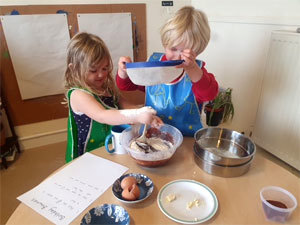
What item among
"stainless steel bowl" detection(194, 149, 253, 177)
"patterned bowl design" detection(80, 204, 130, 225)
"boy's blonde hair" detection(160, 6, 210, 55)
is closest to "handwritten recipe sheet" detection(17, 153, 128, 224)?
"patterned bowl design" detection(80, 204, 130, 225)

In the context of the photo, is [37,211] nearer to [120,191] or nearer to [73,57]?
[120,191]

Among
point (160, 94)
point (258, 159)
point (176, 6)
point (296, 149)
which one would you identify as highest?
point (176, 6)

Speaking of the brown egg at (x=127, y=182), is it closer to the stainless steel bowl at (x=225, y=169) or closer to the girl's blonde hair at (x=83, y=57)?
the stainless steel bowl at (x=225, y=169)

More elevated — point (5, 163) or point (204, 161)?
point (204, 161)

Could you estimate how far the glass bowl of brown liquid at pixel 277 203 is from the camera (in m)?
0.62

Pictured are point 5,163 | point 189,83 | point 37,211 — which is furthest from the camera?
point 5,163

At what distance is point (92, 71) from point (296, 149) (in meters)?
1.41

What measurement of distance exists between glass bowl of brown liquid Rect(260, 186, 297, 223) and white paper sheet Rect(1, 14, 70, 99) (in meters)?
1.85

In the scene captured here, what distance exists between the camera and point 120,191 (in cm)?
70

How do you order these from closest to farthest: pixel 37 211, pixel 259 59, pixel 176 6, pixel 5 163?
pixel 37 211
pixel 259 59
pixel 5 163
pixel 176 6

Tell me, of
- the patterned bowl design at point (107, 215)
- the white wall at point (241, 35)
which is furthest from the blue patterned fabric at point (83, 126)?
the white wall at point (241, 35)

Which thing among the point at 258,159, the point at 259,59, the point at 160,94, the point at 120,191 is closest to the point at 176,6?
the point at 259,59

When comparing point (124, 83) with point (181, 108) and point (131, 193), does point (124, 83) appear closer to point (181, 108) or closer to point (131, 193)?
point (181, 108)

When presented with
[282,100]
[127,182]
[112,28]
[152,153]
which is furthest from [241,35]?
[127,182]
